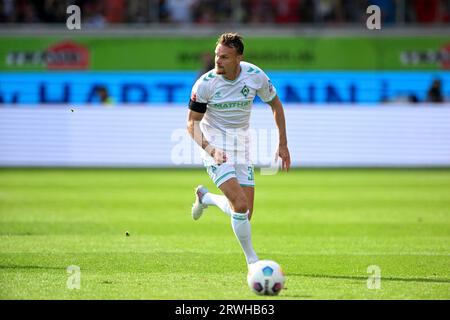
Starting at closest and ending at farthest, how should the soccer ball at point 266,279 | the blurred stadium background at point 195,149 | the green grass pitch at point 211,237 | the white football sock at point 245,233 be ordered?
1. the soccer ball at point 266,279
2. the green grass pitch at point 211,237
3. the white football sock at point 245,233
4. the blurred stadium background at point 195,149

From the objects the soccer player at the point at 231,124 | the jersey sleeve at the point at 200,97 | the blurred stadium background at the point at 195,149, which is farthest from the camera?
the blurred stadium background at the point at 195,149

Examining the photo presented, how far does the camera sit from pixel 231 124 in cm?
1018

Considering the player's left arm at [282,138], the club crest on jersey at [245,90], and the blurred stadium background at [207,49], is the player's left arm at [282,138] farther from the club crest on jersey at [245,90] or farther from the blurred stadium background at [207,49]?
the blurred stadium background at [207,49]

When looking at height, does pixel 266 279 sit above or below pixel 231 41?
below

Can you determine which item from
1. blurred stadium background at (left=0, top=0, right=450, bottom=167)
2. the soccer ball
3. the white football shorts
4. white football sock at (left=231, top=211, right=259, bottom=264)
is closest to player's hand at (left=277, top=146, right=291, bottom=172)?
the white football shorts

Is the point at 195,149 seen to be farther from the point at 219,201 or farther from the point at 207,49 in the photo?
the point at 219,201

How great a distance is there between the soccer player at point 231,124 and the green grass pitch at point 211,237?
84 cm

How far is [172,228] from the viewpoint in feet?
48.3

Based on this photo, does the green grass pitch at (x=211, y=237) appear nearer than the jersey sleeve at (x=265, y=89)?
Yes

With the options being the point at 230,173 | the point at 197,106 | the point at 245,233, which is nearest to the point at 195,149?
the point at 197,106

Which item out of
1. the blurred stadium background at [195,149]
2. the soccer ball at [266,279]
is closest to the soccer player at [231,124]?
the soccer ball at [266,279]

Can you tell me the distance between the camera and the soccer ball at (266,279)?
→ 861cm

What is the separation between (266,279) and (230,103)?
227 centimetres
